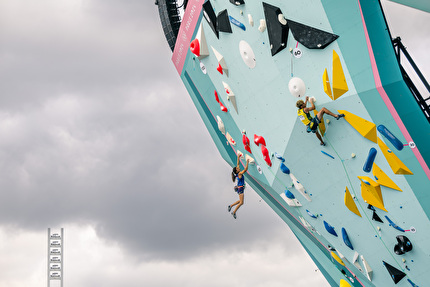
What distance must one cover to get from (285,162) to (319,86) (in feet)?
8.69

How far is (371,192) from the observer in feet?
37.8

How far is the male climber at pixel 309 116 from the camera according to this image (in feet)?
36.7

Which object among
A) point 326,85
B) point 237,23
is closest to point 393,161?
point 326,85

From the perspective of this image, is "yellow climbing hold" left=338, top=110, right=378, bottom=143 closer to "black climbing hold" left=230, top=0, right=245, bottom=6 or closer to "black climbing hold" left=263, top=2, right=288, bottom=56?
"black climbing hold" left=263, top=2, right=288, bottom=56

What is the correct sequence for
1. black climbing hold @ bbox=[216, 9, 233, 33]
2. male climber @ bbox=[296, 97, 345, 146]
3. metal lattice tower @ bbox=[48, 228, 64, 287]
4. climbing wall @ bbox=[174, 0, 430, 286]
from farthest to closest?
metal lattice tower @ bbox=[48, 228, 64, 287]
black climbing hold @ bbox=[216, 9, 233, 33]
male climber @ bbox=[296, 97, 345, 146]
climbing wall @ bbox=[174, 0, 430, 286]

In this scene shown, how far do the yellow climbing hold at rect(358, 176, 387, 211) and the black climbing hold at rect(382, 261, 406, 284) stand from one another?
5.39 feet

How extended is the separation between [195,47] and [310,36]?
4.42 m

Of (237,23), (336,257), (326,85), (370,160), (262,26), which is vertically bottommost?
(370,160)

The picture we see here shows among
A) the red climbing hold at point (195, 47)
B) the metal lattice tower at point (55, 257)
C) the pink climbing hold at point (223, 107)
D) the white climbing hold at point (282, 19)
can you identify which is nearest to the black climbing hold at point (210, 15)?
the red climbing hold at point (195, 47)

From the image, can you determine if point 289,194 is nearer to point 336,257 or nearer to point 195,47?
point 336,257

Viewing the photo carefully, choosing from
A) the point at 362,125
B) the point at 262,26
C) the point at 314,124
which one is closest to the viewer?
the point at 362,125

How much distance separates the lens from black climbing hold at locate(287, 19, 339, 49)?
10766mm

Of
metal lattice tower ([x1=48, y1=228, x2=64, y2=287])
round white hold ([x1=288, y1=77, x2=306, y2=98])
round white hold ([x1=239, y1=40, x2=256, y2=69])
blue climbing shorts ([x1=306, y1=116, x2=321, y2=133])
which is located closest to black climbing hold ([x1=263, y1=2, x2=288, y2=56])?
round white hold ([x1=288, y1=77, x2=306, y2=98])

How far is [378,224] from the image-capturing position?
39.0 feet
